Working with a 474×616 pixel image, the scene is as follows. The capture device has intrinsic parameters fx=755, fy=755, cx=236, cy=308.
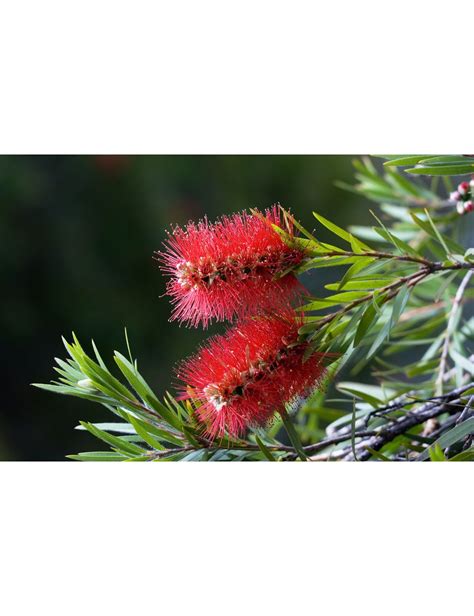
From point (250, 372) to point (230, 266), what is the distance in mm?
59

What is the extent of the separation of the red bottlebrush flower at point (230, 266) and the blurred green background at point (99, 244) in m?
0.33

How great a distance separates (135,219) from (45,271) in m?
0.16

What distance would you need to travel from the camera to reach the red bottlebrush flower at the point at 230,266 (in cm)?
41

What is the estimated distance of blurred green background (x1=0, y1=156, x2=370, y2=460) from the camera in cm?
83

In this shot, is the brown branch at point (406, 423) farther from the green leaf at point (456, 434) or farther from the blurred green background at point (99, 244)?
the blurred green background at point (99, 244)

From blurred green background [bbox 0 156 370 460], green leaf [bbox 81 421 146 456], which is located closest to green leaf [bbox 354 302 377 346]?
green leaf [bbox 81 421 146 456]

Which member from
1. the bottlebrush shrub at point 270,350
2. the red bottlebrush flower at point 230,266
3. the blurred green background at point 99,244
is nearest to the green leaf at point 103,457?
the bottlebrush shrub at point 270,350

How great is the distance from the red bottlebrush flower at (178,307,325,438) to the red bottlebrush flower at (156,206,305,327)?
0.01m

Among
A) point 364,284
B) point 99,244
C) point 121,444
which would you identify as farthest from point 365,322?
point 99,244

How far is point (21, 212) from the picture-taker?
1167 millimetres

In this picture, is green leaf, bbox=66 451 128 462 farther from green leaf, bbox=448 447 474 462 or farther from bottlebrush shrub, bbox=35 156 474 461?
green leaf, bbox=448 447 474 462
